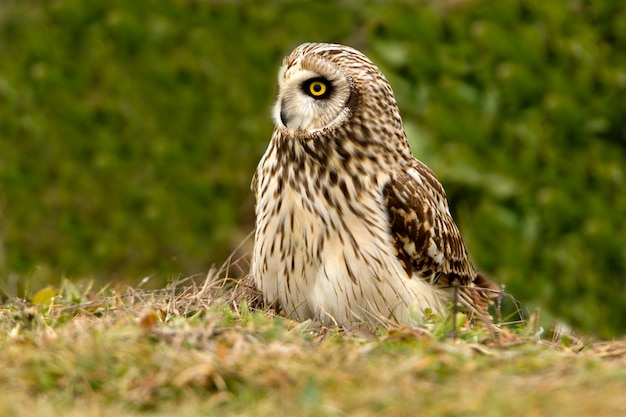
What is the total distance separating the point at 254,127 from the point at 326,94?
254 centimetres

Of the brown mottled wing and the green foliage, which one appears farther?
the brown mottled wing

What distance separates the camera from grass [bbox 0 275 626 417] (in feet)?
8.82

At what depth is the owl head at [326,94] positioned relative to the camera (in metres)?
4.33

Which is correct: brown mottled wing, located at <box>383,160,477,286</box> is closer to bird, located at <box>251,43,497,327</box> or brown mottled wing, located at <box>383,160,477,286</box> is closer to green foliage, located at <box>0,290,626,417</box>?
bird, located at <box>251,43,497,327</box>

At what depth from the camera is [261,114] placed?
22.5ft

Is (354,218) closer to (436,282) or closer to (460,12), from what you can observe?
(436,282)

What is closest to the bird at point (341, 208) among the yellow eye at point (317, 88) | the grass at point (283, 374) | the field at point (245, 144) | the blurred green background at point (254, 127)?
the yellow eye at point (317, 88)

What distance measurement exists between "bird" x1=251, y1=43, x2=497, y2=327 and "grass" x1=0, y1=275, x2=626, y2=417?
0.78 m

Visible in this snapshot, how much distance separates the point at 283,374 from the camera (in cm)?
287

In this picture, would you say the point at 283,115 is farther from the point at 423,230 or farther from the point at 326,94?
the point at 423,230

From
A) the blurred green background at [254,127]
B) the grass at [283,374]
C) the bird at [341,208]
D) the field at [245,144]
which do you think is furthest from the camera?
the blurred green background at [254,127]

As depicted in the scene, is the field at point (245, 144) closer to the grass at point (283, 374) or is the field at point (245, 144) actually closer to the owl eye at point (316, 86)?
the grass at point (283, 374)

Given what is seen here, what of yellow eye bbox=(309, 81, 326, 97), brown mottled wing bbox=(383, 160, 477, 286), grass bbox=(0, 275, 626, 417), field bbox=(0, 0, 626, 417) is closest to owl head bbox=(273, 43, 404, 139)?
yellow eye bbox=(309, 81, 326, 97)

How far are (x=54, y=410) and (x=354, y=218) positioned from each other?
1.90 metres
